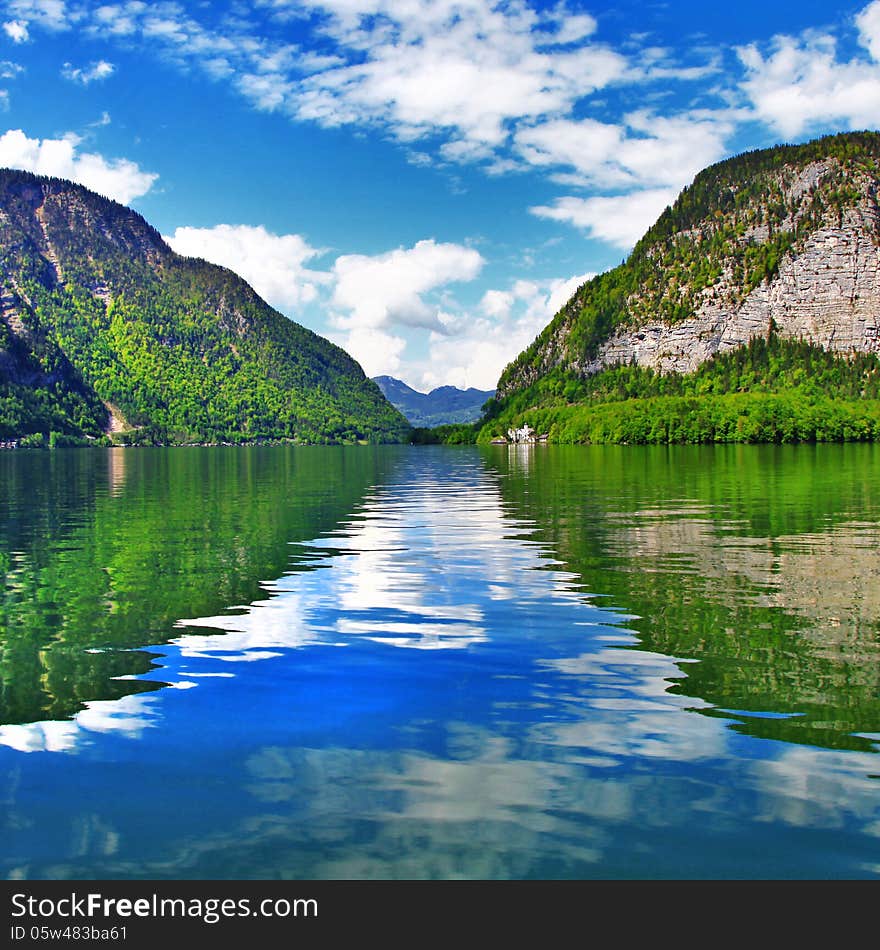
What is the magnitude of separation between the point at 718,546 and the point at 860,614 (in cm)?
1282

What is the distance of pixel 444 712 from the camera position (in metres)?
14.9

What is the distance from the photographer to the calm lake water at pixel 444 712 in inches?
394

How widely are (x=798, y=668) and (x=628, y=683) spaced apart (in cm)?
344

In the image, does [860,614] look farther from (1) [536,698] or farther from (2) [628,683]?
(1) [536,698]

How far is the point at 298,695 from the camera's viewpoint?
16031 millimetres

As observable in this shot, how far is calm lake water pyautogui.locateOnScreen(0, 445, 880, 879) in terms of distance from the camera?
10000 mm

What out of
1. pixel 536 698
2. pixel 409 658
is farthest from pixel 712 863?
pixel 409 658
